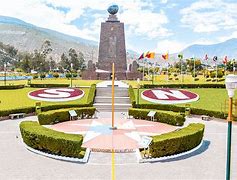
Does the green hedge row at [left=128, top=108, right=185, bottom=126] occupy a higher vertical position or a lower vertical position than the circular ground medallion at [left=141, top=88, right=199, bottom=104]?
lower

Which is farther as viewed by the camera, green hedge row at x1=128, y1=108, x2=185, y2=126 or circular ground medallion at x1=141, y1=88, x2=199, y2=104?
circular ground medallion at x1=141, y1=88, x2=199, y2=104

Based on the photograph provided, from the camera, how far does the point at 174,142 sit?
52.5 feet

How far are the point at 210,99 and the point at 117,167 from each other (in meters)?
22.5

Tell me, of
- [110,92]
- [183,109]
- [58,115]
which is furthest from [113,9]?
[58,115]

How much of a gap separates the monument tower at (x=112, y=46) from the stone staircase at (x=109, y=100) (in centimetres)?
2256

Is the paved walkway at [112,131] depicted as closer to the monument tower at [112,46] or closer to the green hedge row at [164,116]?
the green hedge row at [164,116]

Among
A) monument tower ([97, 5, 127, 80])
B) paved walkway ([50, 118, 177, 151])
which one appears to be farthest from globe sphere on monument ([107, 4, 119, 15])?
paved walkway ([50, 118, 177, 151])

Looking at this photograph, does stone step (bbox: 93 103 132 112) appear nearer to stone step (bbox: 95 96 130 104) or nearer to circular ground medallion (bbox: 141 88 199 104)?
stone step (bbox: 95 96 130 104)

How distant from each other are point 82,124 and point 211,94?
18493 millimetres

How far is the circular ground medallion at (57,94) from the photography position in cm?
3388

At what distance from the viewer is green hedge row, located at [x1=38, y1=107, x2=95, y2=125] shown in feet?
78.7

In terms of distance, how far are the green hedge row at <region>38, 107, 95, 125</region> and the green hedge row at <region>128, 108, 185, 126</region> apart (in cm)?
362

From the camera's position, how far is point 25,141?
17.9m

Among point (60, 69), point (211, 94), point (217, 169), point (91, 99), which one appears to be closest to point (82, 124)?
point (91, 99)
